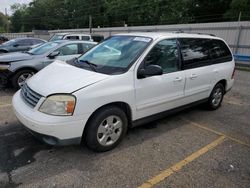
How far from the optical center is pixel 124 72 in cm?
387

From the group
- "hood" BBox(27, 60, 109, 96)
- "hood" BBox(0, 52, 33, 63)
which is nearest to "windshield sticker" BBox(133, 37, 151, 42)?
"hood" BBox(27, 60, 109, 96)

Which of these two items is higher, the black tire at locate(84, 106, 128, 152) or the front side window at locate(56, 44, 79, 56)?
the front side window at locate(56, 44, 79, 56)

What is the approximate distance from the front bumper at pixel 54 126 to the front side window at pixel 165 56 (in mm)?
1551

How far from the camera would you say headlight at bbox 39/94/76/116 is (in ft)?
10.9

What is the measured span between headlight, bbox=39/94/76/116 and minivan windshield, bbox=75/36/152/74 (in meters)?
0.79

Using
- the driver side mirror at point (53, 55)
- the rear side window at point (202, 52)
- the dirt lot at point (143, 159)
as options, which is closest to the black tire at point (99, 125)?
the dirt lot at point (143, 159)

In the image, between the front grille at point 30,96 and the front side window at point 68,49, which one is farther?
the front side window at point 68,49

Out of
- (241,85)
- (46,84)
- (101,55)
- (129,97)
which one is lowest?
(241,85)

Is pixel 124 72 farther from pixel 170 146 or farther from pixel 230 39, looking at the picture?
pixel 230 39

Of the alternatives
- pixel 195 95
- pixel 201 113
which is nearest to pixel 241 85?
pixel 201 113

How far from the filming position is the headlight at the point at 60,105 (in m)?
3.31

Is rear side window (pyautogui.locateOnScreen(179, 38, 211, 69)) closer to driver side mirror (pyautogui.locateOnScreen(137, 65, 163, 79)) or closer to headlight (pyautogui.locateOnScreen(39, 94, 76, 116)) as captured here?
driver side mirror (pyautogui.locateOnScreen(137, 65, 163, 79))

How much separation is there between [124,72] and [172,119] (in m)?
2.07

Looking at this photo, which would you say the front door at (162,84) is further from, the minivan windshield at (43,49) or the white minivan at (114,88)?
the minivan windshield at (43,49)
